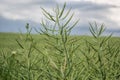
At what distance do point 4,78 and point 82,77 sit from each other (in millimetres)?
714

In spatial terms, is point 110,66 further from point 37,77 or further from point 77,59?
point 37,77

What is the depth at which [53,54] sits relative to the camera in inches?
83.7

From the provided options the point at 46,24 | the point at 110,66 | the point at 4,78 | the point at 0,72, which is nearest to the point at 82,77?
the point at 110,66

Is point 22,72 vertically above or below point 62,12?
below

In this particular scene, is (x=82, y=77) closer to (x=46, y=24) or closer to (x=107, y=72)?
(x=107, y=72)

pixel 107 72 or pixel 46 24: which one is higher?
pixel 46 24

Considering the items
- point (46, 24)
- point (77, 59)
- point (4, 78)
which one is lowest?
point (4, 78)

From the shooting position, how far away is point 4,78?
2.39 metres

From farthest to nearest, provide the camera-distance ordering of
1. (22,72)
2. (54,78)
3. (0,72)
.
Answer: (0,72) → (22,72) → (54,78)

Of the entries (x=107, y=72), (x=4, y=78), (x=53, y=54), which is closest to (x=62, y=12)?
(x=53, y=54)

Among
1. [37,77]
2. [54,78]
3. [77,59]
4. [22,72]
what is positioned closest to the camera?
[54,78]

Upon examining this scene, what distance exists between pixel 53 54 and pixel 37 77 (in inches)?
7.7

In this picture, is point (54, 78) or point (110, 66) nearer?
point (54, 78)

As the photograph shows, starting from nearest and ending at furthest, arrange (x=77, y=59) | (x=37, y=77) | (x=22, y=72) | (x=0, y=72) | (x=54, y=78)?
(x=54, y=78), (x=37, y=77), (x=77, y=59), (x=22, y=72), (x=0, y=72)
